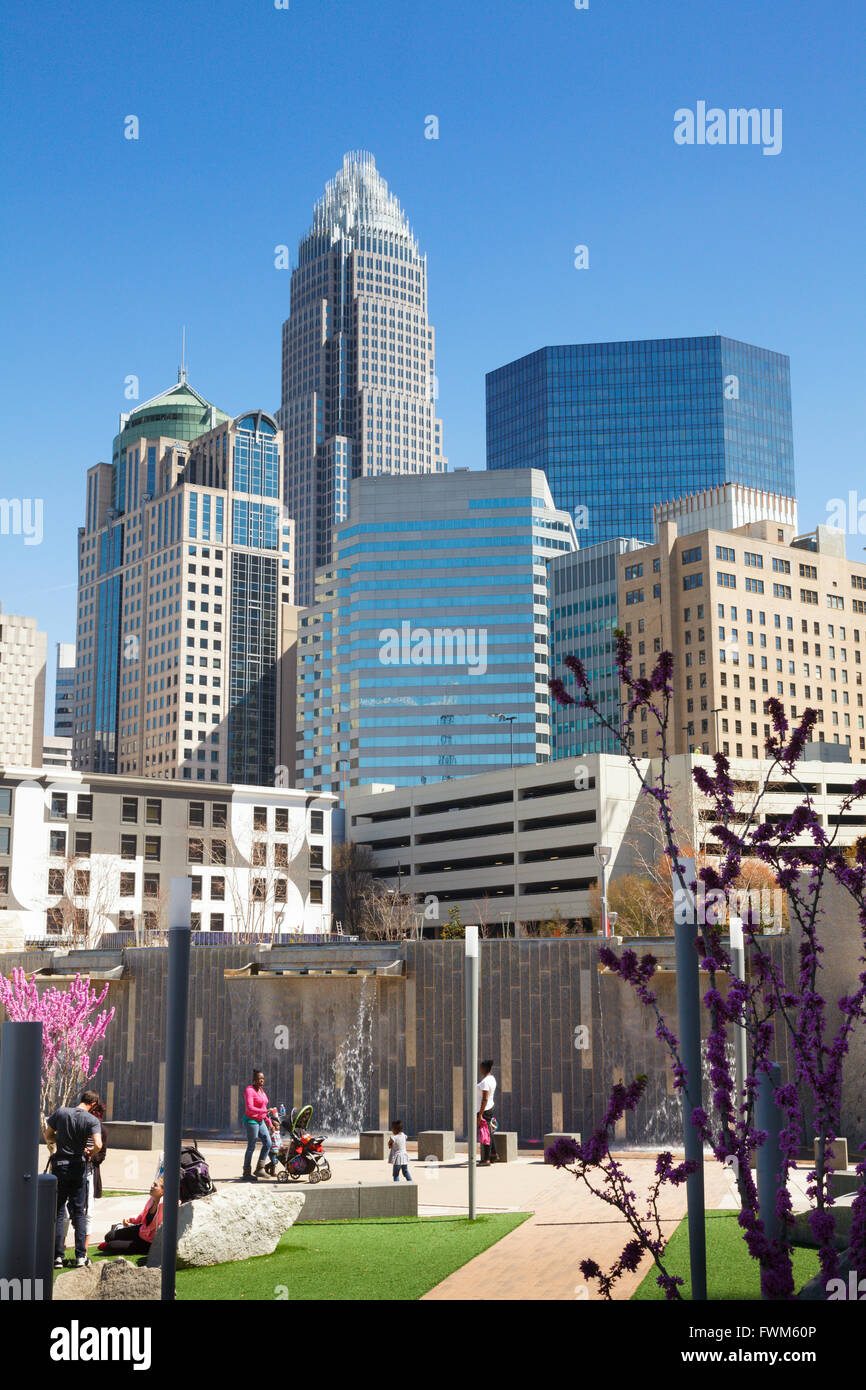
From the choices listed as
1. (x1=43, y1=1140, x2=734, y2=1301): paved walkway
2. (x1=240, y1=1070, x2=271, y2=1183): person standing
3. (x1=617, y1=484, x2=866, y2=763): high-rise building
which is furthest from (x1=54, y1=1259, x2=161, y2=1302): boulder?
(x1=617, y1=484, x2=866, y2=763): high-rise building

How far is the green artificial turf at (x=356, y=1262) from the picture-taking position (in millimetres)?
12273

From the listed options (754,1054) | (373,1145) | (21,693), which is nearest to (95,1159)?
(754,1054)

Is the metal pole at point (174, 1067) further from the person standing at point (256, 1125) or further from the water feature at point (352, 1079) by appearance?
the water feature at point (352, 1079)

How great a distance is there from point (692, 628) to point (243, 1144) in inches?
4625

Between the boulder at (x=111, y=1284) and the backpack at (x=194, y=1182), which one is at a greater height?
the backpack at (x=194, y=1182)

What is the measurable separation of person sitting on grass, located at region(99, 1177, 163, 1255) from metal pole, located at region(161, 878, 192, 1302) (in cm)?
509

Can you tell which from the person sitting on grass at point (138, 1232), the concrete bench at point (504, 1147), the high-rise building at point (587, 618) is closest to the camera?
the person sitting on grass at point (138, 1232)

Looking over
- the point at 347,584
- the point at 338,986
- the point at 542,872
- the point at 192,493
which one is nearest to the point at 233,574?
the point at 192,493

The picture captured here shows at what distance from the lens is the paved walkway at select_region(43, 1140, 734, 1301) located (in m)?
12.5

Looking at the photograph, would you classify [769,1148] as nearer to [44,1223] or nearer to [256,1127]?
[44,1223]

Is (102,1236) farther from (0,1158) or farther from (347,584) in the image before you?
(347,584)

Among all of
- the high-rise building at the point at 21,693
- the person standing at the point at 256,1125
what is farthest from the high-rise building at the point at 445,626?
Result: the person standing at the point at 256,1125

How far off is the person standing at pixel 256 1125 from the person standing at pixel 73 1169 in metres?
7.21

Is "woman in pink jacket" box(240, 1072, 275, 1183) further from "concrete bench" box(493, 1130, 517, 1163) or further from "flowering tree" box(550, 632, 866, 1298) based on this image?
"flowering tree" box(550, 632, 866, 1298)
